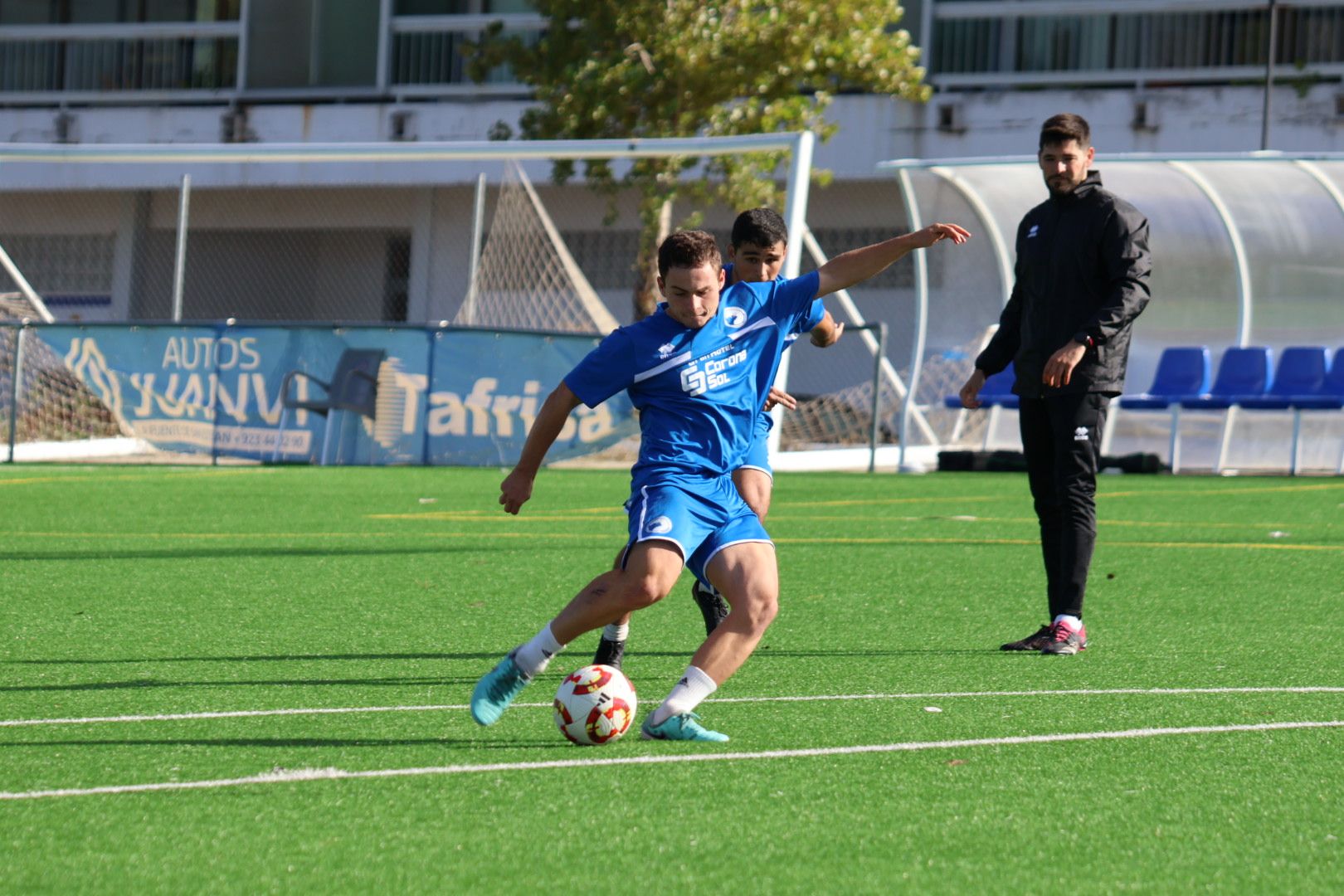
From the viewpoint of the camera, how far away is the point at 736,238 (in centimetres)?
579

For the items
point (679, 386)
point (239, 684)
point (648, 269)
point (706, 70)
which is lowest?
point (239, 684)

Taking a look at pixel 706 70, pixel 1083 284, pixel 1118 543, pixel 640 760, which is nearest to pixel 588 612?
pixel 640 760

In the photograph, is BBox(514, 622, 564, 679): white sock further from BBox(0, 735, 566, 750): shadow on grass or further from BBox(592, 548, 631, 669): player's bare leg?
BBox(592, 548, 631, 669): player's bare leg

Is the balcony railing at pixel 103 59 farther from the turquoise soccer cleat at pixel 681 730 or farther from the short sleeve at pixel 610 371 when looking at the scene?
the turquoise soccer cleat at pixel 681 730

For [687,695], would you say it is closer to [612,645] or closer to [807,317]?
[612,645]

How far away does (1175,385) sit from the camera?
18.4m

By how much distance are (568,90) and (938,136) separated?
27.0ft

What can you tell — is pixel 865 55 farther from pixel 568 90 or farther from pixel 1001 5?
pixel 1001 5

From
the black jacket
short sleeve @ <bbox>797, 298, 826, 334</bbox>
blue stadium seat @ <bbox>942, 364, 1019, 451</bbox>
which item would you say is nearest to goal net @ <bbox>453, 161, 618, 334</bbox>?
blue stadium seat @ <bbox>942, 364, 1019, 451</bbox>

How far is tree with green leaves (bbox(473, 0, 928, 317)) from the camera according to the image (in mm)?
22594

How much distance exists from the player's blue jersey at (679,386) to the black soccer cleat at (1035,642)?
1.63 meters

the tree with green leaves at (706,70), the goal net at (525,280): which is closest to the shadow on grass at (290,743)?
the goal net at (525,280)

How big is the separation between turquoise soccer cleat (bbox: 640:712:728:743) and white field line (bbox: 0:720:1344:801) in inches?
6.4

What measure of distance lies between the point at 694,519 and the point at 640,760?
2.38 feet
